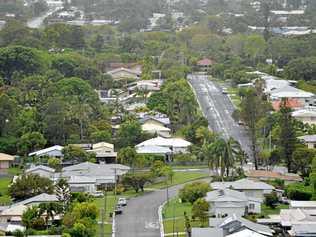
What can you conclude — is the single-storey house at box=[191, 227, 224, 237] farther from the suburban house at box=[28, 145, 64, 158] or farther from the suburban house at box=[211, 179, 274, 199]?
the suburban house at box=[28, 145, 64, 158]

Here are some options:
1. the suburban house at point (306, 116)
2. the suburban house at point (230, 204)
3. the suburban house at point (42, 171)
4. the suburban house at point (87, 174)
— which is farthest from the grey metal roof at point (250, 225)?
the suburban house at point (306, 116)

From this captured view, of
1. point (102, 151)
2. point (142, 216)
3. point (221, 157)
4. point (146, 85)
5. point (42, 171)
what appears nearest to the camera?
point (142, 216)

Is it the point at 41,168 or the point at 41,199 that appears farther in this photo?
the point at 41,168

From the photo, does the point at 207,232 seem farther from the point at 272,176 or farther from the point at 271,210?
the point at 272,176

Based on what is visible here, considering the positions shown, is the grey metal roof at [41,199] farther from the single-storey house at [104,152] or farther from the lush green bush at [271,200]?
the single-storey house at [104,152]

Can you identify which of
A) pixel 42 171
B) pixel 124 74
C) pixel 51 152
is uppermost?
pixel 42 171

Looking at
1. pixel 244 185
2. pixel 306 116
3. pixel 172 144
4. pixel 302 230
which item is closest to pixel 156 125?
pixel 172 144

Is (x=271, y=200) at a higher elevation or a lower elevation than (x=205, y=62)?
higher
